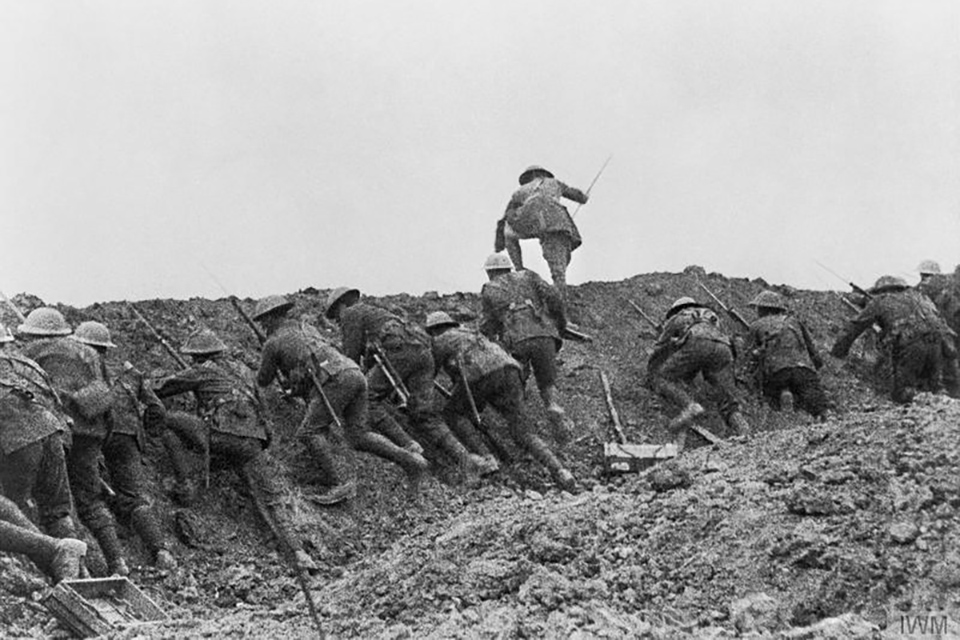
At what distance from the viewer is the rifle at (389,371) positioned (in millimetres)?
11477

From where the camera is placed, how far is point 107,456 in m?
9.69

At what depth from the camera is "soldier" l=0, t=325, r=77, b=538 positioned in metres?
8.40

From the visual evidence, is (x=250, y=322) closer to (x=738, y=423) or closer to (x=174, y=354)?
(x=174, y=354)

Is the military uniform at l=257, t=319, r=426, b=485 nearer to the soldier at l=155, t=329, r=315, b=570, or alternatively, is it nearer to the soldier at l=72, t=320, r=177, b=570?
the soldier at l=155, t=329, r=315, b=570

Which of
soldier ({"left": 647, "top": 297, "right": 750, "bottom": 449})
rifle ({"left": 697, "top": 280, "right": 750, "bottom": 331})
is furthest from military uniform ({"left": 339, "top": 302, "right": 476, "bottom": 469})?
rifle ({"left": 697, "top": 280, "right": 750, "bottom": 331})

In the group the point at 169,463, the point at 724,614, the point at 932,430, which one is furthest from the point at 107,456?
the point at 932,430

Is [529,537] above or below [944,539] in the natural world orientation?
above

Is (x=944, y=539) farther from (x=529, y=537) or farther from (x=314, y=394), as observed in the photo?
(x=314, y=394)

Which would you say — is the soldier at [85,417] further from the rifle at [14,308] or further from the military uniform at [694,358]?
the military uniform at [694,358]

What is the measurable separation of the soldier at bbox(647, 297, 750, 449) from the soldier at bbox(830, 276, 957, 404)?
1885mm

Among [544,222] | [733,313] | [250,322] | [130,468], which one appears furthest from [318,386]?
[733,313]

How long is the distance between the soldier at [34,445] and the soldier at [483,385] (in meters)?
3.94

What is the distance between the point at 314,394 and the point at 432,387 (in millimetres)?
1319

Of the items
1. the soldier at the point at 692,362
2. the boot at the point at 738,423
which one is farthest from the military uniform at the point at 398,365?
the boot at the point at 738,423
